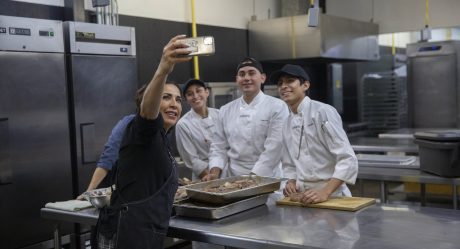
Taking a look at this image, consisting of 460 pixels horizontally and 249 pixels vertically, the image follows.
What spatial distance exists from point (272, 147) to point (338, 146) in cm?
67

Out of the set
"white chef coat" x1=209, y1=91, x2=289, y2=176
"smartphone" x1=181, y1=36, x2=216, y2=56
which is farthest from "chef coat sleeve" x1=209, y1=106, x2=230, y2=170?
"smartphone" x1=181, y1=36, x2=216, y2=56

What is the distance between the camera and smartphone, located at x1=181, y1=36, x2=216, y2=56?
5.86 ft

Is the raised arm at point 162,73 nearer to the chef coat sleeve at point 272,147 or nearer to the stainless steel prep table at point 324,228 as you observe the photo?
the stainless steel prep table at point 324,228

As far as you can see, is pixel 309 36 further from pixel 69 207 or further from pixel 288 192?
pixel 69 207

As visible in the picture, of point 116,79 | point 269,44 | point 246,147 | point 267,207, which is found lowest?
point 267,207

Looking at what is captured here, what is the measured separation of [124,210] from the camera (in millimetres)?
2053

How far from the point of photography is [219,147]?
3.63 meters

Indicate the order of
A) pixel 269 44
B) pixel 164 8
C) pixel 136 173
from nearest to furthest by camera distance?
pixel 136 173
pixel 164 8
pixel 269 44

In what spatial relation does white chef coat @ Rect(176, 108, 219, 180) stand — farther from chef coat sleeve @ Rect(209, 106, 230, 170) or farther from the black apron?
the black apron

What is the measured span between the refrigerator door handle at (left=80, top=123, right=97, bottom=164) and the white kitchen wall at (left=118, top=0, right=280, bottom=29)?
1.27m

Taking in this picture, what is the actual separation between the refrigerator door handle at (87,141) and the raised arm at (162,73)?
207 centimetres

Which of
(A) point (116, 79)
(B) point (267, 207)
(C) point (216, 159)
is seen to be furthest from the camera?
(A) point (116, 79)

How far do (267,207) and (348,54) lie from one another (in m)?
3.99

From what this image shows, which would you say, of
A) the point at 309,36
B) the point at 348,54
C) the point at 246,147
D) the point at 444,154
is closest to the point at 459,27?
the point at 348,54
